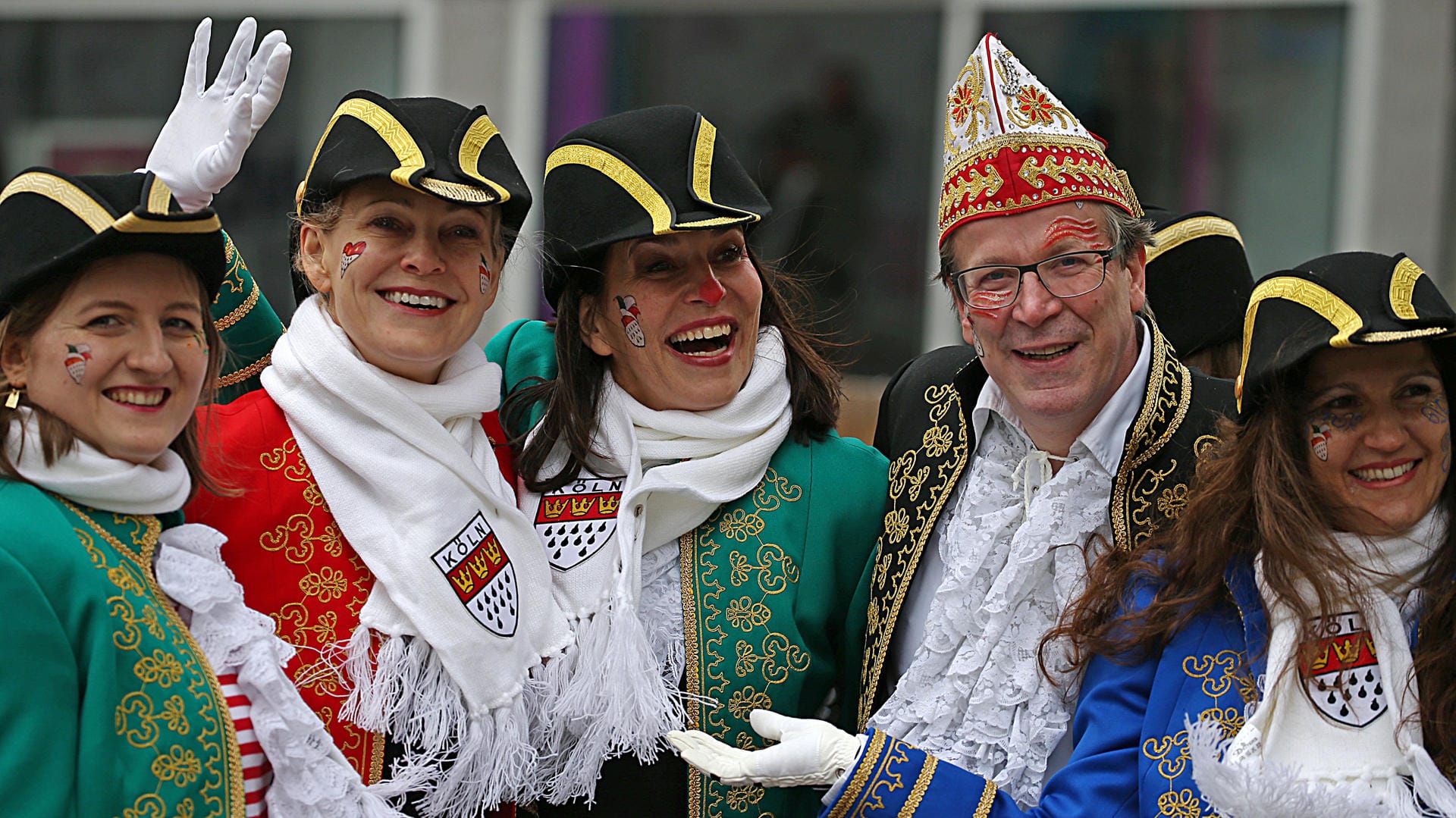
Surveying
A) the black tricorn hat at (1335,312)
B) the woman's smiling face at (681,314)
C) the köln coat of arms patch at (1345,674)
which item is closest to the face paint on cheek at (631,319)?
the woman's smiling face at (681,314)

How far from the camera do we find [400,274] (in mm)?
2934

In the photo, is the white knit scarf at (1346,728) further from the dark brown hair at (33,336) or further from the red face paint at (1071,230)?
the dark brown hair at (33,336)

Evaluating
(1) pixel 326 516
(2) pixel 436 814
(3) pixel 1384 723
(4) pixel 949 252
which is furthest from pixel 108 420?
(3) pixel 1384 723

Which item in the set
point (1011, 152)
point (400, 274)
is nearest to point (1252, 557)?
point (1011, 152)

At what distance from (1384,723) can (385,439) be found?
6.04ft

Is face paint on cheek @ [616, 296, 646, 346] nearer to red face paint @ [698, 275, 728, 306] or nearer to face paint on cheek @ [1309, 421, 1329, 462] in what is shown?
red face paint @ [698, 275, 728, 306]

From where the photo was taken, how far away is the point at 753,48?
8266 mm

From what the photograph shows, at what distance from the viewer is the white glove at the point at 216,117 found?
2.68m

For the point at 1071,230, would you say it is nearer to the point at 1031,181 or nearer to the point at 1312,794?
the point at 1031,181

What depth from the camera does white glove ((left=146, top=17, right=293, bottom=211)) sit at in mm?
2678

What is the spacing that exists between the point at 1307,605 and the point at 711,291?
134cm

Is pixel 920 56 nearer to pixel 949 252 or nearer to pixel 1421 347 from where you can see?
pixel 949 252

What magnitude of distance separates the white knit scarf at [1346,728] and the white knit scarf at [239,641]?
1.46 meters

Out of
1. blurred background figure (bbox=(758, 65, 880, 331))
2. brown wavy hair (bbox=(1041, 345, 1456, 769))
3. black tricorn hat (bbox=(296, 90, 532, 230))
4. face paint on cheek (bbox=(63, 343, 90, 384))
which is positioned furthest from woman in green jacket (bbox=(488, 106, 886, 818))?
blurred background figure (bbox=(758, 65, 880, 331))
